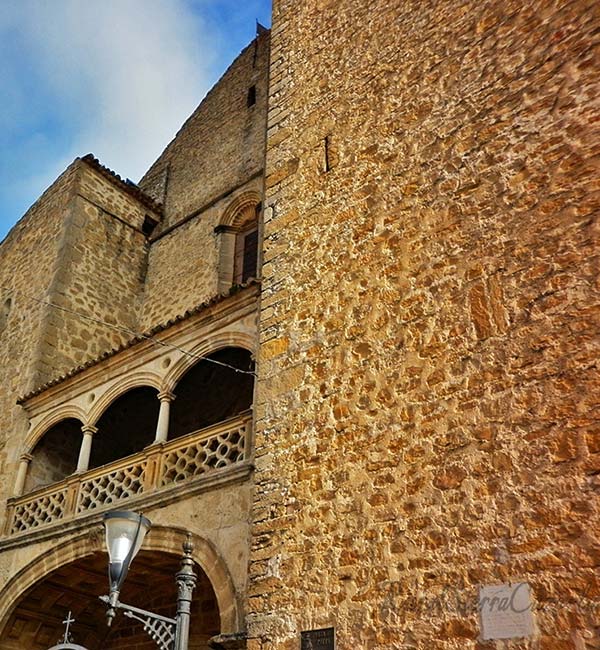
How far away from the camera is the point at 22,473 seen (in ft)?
33.8

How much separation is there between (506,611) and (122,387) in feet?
20.7

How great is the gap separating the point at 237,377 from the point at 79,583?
136 inches

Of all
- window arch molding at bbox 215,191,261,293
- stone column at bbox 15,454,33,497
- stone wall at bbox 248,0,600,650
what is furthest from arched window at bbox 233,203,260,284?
stone wall at bbox 248,0,600,650

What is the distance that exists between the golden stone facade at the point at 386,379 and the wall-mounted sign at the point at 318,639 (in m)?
Answer: 0.05

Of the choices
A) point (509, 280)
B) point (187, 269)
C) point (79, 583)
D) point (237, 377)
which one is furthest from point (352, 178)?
point (187, 269)

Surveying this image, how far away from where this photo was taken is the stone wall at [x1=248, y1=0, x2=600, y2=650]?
185 inches

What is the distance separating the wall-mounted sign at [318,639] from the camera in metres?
5.21

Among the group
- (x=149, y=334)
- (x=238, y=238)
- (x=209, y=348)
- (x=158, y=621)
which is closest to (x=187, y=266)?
(x=238, y=238)

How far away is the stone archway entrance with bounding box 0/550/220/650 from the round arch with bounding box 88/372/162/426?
1956mm

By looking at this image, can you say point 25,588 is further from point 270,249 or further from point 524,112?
point 524,112

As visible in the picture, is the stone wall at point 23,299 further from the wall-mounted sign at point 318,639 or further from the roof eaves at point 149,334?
the wall-mounted sign at point 318,639

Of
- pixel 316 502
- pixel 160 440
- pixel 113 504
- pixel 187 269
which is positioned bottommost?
pixel 316 502

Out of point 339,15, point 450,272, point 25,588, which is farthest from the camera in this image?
point 25,588

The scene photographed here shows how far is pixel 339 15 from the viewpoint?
27.7 ft
